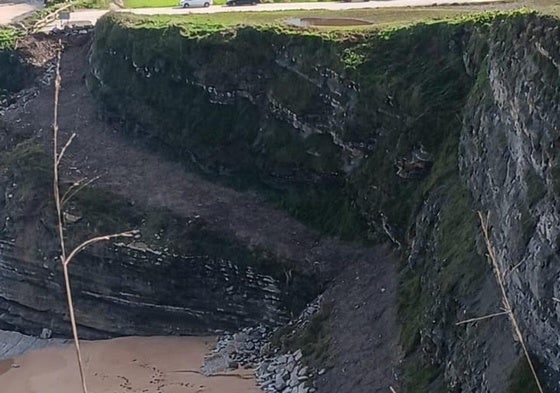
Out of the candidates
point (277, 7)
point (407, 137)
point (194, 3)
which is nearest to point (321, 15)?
point (277, 7)

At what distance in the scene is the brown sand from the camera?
95.0 ft

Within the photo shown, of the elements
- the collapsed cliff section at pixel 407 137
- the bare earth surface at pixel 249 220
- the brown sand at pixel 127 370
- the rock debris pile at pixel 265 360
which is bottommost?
the brown sand at pixel 127 370

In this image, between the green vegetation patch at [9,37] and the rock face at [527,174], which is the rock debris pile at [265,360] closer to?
the rock face at [527,174]

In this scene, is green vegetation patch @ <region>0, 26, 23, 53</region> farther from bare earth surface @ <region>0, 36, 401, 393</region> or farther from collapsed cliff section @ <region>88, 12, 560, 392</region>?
collapsed cliff section @ <region>88, 12, 560, 392</region>

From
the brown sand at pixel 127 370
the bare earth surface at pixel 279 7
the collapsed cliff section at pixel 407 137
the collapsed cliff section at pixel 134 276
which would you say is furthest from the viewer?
the bare earth surface at pixel 279 7

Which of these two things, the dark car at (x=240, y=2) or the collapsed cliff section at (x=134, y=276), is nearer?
the collapsed cliff section at (x=134, y=276)

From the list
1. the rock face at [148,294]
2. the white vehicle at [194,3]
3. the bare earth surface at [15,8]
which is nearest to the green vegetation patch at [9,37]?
the bare earth surface at [15,8]

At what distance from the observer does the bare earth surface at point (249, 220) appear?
2578 centimetres

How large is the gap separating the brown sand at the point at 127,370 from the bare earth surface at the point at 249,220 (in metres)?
1.52

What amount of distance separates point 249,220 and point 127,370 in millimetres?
7446

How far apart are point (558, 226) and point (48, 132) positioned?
30127mm

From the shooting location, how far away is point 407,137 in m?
29.3

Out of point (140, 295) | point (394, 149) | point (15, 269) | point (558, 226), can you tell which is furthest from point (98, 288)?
point (558, 226)

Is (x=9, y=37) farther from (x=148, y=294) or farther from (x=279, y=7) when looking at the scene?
(x=148, y=294)
